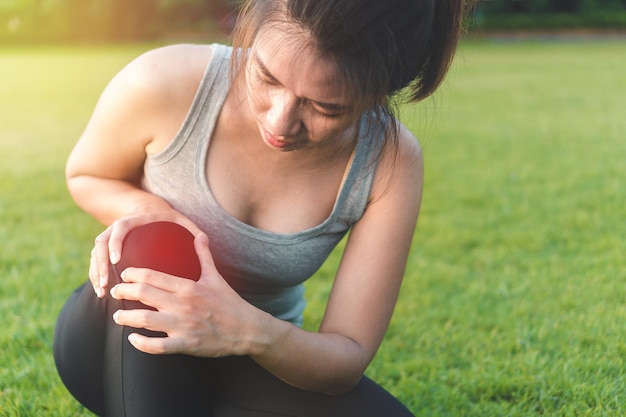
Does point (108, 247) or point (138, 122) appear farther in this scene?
point (138, 122)

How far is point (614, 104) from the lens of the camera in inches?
400

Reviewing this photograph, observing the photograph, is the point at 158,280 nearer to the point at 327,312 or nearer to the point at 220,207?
the point at 220,207

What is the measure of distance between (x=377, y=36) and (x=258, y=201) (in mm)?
679

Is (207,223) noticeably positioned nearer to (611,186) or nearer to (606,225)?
A: (606,225)

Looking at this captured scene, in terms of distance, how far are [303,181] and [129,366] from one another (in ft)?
2.36

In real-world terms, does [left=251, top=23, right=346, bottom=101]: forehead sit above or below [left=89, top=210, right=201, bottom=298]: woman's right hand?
above

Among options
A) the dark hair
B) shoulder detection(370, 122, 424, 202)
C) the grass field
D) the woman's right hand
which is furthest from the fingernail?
the grass field

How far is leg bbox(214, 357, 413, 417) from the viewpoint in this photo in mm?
1987

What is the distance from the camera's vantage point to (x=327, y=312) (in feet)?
6.87

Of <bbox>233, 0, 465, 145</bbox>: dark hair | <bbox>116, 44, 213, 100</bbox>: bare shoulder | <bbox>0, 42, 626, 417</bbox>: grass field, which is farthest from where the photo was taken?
<bbox>0, 42, 626, 417</bbox>: grass field

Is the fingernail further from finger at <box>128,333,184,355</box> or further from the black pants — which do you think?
finger at <box>128,333,184,355</box>

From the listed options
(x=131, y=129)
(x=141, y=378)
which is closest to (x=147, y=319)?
(x=141, y=378)

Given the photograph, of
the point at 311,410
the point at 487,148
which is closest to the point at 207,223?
the point at 311,410

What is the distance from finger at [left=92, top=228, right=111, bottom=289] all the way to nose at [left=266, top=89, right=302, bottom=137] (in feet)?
1.56
